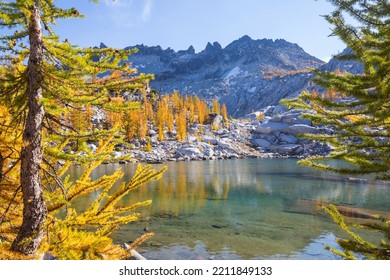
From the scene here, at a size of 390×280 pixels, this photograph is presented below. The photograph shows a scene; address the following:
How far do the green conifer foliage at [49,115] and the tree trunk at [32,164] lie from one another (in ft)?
0.04

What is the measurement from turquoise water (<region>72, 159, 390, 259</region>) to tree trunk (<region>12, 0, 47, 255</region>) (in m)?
14.8

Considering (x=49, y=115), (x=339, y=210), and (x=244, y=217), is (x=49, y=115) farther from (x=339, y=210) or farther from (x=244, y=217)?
(x=339, y=210)

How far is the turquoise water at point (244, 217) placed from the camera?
19266 millimetres

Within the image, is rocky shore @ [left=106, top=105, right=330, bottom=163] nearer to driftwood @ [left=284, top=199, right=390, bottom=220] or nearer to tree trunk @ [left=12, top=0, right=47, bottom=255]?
driftwood @ [left=284, top=199, right=390, bottom=220]

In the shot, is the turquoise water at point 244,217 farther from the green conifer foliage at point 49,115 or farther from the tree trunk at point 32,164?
the tree trunk at point 32,164

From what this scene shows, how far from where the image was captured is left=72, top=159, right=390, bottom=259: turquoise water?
63.2 feet

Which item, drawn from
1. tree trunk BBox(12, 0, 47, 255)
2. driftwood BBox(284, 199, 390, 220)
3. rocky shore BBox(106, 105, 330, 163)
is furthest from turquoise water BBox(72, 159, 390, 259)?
rocky shore BBox(106, 105, 330, 163)

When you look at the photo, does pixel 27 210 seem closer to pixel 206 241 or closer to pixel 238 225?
pixel 206 241

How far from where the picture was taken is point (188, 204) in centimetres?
3098

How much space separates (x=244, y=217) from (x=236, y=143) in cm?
9510

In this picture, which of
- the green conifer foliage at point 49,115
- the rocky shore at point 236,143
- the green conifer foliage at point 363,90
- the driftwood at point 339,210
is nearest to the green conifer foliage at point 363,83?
the green conifer foliage at point 363,90
